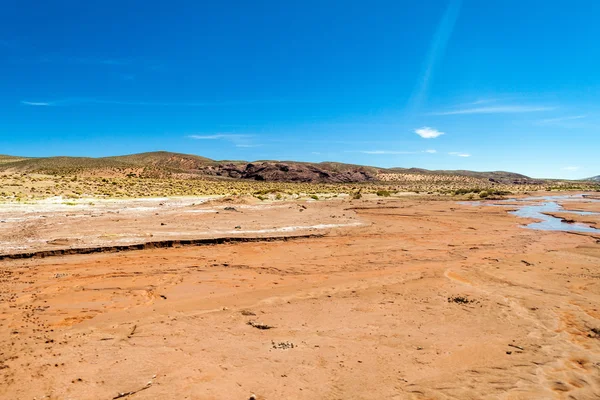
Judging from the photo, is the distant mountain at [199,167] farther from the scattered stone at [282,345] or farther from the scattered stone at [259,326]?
the scattered stone at [282,345]

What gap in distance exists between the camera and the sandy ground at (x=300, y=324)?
4.82 m

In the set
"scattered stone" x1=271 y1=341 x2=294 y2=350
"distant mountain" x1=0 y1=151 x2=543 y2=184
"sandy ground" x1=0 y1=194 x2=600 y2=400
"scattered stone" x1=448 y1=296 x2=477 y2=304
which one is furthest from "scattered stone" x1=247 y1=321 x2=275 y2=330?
"distant mountain" x1=0 y1=151 x2=543 y2=184

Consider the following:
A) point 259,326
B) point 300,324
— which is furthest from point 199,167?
point 300,324

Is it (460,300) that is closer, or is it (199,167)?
(460,300)

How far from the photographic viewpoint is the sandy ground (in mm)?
4820

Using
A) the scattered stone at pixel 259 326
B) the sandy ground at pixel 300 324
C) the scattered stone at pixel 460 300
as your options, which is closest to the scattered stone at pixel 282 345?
the sandy ground at pixel 300 324

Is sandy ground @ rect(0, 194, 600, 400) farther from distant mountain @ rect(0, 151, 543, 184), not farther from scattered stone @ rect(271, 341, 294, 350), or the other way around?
distant mountain @ rect(0, 151, 543, 184)

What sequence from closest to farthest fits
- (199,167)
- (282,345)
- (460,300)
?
1. (282,345)
2. (460,300)
3. (199,167)

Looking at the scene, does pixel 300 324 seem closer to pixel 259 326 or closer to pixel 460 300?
pixel 259 326

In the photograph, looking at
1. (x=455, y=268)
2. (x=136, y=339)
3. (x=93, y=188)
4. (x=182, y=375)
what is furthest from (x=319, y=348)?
(x=93, y=188)

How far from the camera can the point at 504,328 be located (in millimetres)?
6652

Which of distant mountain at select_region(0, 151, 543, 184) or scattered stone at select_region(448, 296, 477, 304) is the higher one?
distant mountain at select_region(0, 151, 543, 184)

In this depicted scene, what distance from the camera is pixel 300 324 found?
6730mm

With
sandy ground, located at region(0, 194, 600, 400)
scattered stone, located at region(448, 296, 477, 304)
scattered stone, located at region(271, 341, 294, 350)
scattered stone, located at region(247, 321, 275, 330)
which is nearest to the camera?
sandy ground, located at region(0, 194, 600, 400)
